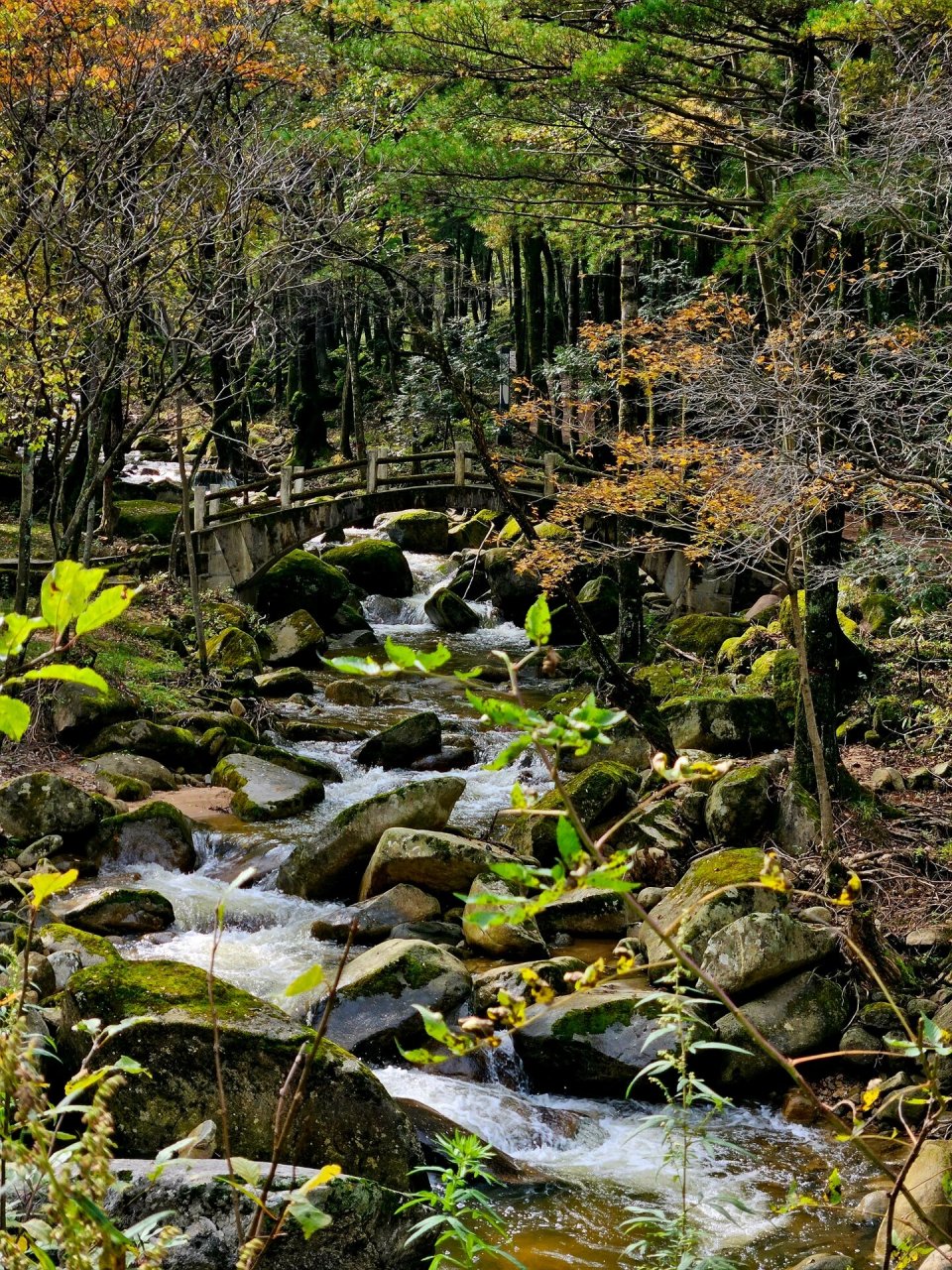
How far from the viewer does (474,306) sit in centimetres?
3903

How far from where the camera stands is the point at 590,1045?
760cm

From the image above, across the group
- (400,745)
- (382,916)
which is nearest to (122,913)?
(382,916)

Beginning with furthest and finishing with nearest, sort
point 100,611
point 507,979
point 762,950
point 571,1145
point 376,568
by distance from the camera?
point 376,568, point 507,979, point 762,950, point 571,1145, point 100,611

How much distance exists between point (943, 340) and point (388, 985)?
20.2 feet

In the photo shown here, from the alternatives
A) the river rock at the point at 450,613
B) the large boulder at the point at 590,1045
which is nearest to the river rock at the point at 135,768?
the large boulder at the point at 590,1045

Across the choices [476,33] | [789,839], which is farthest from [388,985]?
[476,33]

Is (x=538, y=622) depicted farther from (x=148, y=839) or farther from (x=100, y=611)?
(x=148, y=839)

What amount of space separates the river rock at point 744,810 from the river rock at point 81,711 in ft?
22.3

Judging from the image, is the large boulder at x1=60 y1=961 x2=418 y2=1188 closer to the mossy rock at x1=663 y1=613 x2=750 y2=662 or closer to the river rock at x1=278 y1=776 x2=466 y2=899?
the river rock at x1=278 y1=776 x2=466 y2=899

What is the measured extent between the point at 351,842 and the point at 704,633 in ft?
24.1

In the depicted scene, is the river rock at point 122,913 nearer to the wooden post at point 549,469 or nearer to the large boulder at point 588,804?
the large boulder at point 588,804

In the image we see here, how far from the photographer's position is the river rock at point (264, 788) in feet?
39.5

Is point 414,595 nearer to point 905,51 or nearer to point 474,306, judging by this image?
point 905,51

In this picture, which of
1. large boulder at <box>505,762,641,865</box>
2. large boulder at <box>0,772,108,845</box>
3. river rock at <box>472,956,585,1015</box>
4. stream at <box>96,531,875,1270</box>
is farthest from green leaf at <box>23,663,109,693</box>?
large boulder at <box>0,772,108,845</box>
